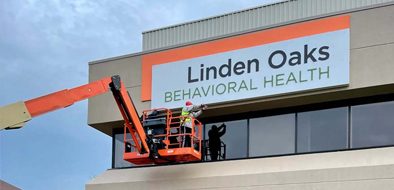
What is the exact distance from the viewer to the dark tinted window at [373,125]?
18.0 meters

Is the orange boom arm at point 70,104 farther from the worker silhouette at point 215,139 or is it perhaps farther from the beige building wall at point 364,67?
the beige building wall at point 364,67

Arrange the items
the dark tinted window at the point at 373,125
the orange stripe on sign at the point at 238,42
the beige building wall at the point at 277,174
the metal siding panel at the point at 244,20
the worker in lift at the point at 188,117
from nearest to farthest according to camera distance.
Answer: the beige building wall at the point at 277,174 → the dark tinted window at the point at 373,125 → the orange stripe on sign at the point at 238,42 → the worker in lift at the point at 188,117 → the metal siding panel at the point at 244,20

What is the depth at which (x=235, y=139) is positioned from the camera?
806 inches

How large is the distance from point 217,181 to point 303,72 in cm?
373

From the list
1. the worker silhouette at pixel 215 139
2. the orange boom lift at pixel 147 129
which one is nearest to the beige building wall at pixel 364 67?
the worker silhouette at pixel 215 139

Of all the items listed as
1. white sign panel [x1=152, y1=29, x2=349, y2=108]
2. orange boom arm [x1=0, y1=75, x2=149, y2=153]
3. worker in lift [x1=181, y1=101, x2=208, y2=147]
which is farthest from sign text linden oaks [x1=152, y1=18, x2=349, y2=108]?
orange boom arm [x1=0, y1=75, x2=149, y2=153]

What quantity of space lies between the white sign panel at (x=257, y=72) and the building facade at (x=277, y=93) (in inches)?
1.1

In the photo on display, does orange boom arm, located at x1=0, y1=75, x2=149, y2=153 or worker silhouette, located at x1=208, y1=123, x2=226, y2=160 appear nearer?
orange boom arm, located at x1=0, y1=75, x2=149, y2=153

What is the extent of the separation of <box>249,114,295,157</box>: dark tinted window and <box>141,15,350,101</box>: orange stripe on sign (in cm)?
218

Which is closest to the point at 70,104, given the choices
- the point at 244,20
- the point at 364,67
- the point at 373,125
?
the point at 244,20

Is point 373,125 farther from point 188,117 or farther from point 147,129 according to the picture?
point 147,129

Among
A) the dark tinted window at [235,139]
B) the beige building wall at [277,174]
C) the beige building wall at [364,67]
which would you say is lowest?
the beige building wall at [277,174]

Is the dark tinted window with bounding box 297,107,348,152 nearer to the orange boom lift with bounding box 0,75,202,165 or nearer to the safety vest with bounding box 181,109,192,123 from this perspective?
the orange boom lift with bounding box 0,75,202,165

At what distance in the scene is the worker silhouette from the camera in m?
20.7
